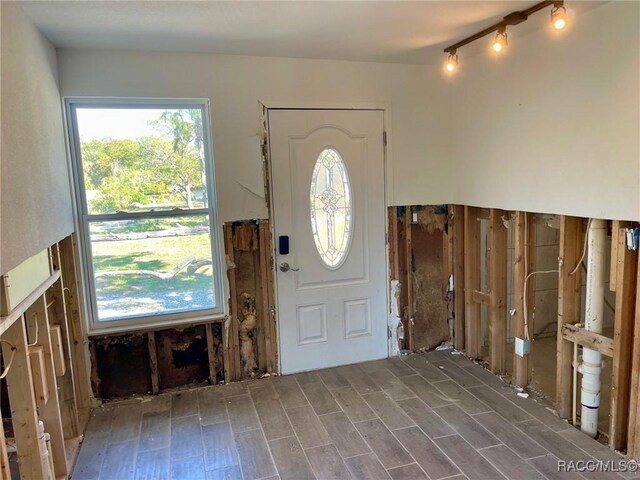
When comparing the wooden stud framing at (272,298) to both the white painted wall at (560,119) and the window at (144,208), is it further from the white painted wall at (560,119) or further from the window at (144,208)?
the white painted wall at (560,119)

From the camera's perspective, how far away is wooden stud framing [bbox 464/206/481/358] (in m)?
3.82

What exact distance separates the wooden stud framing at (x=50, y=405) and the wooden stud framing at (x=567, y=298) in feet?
10.1

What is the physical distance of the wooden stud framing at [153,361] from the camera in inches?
133

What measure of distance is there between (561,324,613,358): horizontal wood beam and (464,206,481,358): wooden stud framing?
99cm

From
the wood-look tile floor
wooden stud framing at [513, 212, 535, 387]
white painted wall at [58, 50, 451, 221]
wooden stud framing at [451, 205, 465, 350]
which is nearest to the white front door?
white painted wall at [58, 50, 451, 221]

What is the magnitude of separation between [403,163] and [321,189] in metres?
0.77

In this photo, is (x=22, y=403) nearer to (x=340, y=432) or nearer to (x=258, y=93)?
(x=340, y=432)

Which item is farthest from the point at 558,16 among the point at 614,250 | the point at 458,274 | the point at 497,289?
the point at 458,274

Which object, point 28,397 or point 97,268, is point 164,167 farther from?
point 28,397

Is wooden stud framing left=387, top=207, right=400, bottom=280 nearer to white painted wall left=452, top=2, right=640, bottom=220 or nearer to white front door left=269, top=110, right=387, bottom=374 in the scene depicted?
white front door left=269, top=110, right=387, bottom=374

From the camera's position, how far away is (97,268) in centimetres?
325

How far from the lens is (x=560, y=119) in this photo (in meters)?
2.77

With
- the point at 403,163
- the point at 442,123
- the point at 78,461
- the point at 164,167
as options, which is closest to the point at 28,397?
the point at 78,461

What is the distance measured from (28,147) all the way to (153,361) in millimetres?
1856
